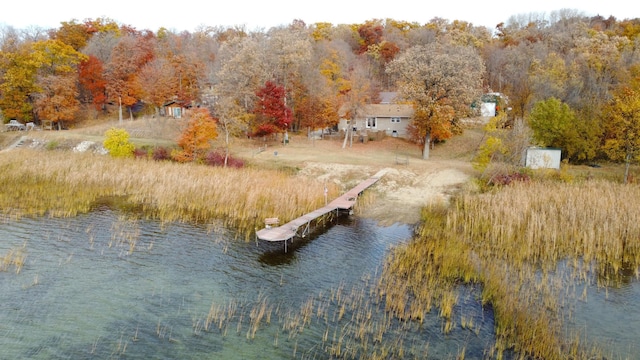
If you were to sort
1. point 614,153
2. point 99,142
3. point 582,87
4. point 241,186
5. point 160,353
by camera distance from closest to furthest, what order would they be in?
point 160,353, point 241,186, point 614,153, point 99,142, point 582,87

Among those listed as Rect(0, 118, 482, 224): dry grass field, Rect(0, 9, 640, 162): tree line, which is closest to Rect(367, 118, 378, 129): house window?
Rect(0, 9, 640, 162): tree line

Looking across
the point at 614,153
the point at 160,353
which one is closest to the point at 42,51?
the point at 160,353

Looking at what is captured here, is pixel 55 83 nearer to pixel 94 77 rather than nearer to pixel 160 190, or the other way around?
pixel 94 77

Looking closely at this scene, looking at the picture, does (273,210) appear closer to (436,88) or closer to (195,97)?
(436,88)

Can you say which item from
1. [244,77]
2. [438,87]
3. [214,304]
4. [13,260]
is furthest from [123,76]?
[214,304]

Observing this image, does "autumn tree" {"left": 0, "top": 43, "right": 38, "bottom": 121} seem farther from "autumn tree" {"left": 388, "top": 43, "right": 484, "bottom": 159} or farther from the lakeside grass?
"autumn tree" {"left": 388, "top": 43, "right": 484, "bottom": 159}

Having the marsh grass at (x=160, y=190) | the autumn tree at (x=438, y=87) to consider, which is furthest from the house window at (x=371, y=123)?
the marsh grass at (x=160, y=190)

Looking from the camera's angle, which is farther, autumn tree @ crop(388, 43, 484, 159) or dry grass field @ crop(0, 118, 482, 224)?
autumn tree @ crop(388, 43, 484, 159)
